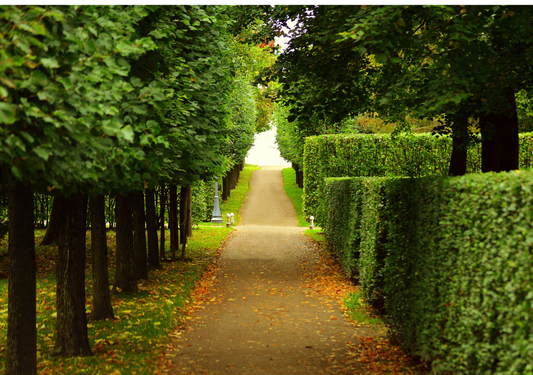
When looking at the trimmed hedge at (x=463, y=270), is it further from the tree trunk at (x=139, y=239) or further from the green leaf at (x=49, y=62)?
the tree trunk at (x=139, y=239)

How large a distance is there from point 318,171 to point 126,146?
839 inches

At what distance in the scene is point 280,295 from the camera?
1322 cm

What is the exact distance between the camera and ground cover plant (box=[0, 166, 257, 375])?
25.3 feet

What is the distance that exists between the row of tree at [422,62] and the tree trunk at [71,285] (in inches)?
173

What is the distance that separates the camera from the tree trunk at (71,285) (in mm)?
7836

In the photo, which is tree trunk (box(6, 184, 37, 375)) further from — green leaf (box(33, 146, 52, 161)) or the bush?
the bush

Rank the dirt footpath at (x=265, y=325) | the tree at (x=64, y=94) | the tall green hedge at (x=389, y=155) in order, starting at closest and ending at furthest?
the tree at (x=64, y=94), the dirt footpath at (x=265, y=325), the tall green hedge at (x=389, y=155)

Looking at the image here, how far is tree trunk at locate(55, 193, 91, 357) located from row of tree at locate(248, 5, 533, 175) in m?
4.40

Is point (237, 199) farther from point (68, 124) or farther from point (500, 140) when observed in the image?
point (68, 124)

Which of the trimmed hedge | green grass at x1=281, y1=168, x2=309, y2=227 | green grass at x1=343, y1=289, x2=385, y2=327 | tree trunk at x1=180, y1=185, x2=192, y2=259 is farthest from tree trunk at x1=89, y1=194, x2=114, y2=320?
green grass at x1=281, y1=168, x2=309, y2=227

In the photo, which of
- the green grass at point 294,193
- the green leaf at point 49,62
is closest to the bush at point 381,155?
the green grass at point 294,193

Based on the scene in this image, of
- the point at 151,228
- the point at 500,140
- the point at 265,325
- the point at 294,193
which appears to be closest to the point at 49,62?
the point at 265,325

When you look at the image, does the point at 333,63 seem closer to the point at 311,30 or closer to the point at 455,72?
the point at 311,30

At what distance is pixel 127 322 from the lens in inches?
396
